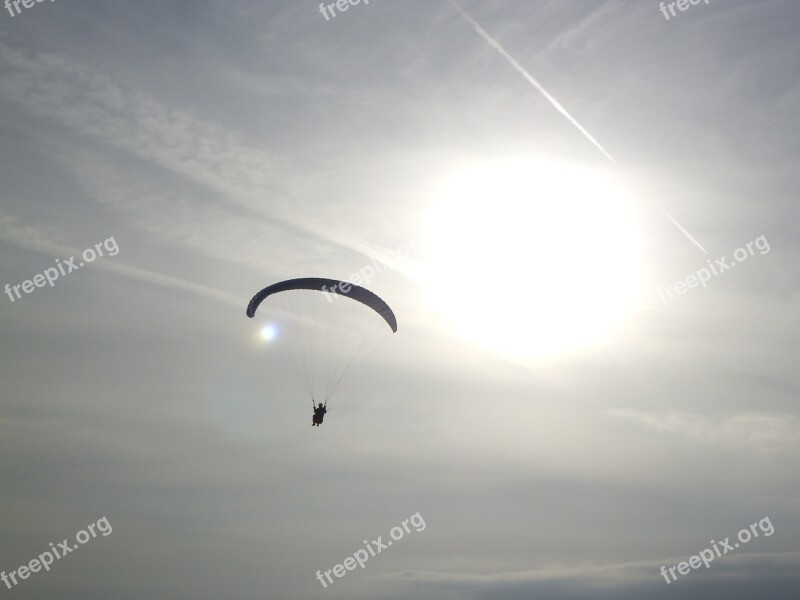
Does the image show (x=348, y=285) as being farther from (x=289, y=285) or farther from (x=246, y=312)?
(x=246, y=312)

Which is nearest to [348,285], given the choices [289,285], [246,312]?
[289,285]

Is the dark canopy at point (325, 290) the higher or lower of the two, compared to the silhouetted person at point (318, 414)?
higher

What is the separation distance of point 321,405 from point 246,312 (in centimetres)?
977

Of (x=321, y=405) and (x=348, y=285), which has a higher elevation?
(x=348, y=285)

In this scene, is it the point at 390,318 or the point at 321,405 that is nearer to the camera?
the point at 321,405

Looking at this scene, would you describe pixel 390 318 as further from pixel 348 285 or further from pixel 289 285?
pixel 289 285

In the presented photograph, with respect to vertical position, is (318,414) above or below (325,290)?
below

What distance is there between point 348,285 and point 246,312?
8.84 metres

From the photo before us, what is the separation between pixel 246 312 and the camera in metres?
45.1

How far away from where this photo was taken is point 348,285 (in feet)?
142

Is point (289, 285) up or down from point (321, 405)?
up

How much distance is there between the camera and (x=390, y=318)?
46312mm

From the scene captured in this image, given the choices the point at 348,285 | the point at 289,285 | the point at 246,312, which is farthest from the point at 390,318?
the point at 246,312

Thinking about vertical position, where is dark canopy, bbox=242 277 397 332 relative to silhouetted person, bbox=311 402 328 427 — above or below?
above
